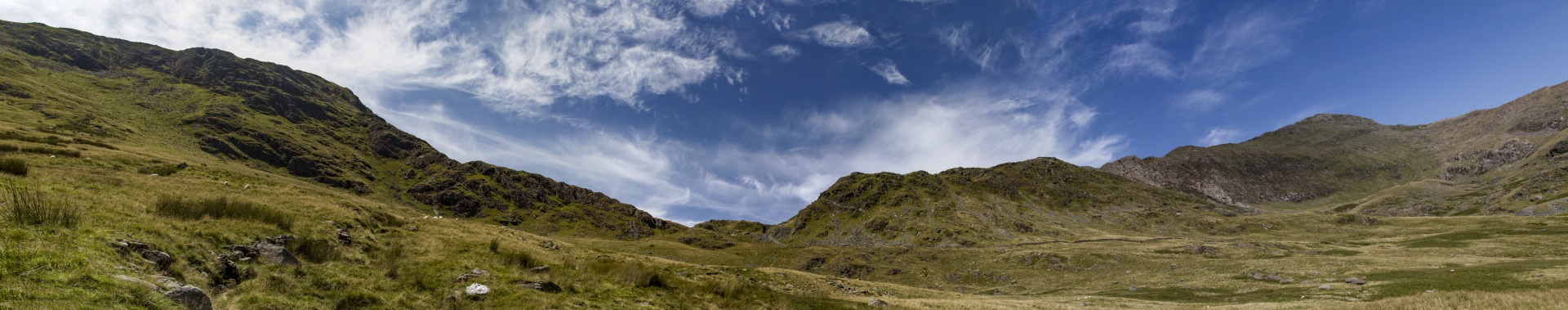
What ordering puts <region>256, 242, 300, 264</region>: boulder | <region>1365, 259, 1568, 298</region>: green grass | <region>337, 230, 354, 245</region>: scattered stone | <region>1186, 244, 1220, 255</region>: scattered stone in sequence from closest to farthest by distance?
<region>256, 242, 300, 264</region>: boulder < <region>337, 230, 354, 245</region>: scattered stone < <region>1365, 259, 1568, 298</region>: green grass < <region>1186, 244, 1220, 255</region>: scattered stone

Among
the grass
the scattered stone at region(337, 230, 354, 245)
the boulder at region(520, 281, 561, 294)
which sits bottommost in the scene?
the grass

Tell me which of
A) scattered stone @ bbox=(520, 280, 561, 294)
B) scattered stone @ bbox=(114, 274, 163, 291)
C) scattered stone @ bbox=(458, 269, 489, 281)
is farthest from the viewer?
scattered stone @ bbox=(520, 280, 561, 294)

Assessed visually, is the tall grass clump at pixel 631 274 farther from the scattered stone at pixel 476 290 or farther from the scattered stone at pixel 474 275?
the scattered stone at pixel 476 290

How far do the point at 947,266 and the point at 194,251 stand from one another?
411ft

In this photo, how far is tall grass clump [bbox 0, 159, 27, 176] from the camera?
20.2 meters

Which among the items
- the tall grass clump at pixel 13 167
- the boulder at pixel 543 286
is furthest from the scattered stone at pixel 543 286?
the tall grass clump at pixel 13 167

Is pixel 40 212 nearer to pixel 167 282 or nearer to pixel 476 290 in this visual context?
pixel 167 282

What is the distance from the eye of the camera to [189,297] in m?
9.64

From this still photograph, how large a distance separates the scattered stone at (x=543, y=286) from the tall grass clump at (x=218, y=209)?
27.3ft

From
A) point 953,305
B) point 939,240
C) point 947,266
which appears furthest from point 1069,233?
point 953,305

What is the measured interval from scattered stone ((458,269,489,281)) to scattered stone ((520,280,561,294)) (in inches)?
55.3

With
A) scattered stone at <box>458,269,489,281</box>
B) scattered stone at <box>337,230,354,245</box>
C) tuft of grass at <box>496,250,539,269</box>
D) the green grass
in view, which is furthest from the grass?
scattered stone at <box>337,230,354,245</box>

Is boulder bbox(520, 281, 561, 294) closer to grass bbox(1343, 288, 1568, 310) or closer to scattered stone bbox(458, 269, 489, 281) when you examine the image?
scattered stone bbox(458, 269, 489, 281)

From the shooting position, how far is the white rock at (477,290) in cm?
1496
